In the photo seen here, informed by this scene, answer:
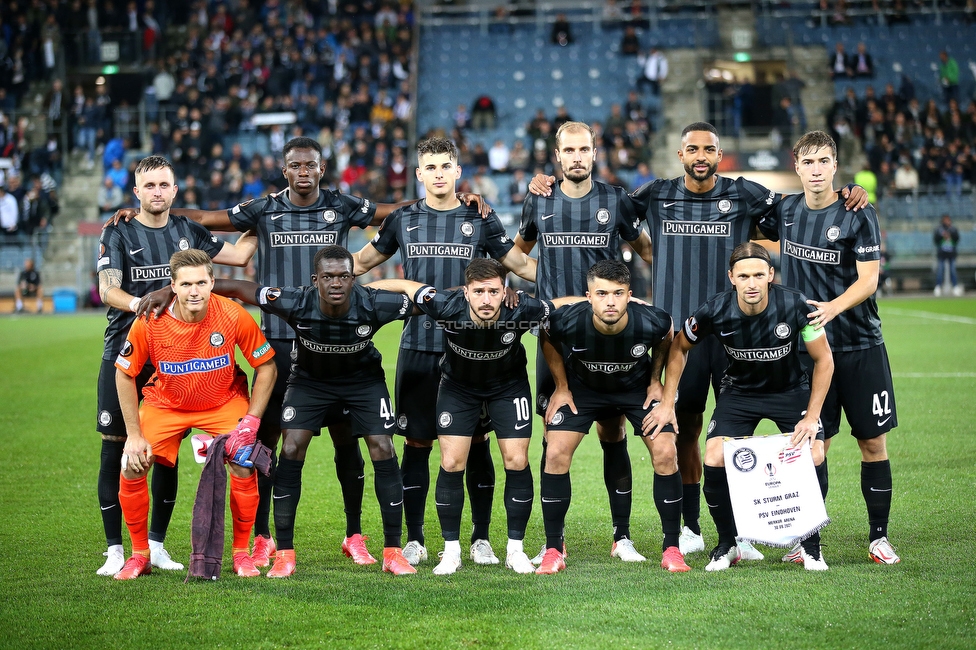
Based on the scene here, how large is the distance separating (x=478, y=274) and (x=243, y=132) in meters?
23.9

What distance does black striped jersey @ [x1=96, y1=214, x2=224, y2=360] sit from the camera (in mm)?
5773

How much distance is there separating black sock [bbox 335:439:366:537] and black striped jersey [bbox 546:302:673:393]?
4.47 feet

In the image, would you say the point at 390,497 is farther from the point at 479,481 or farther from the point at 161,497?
the point at 161,497

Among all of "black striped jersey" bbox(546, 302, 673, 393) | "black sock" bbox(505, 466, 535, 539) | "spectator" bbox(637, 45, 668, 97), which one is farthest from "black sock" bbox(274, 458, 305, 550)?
"spectator" bbox(637, 45, 668, 97)

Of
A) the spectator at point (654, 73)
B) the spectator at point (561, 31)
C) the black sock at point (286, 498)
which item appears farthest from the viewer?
the spectator at point (561, 31)

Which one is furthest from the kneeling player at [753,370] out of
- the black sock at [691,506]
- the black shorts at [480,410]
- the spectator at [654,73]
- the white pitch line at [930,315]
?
the spectator at [654,73]

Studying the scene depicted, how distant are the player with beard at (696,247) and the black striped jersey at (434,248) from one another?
3.57 ft

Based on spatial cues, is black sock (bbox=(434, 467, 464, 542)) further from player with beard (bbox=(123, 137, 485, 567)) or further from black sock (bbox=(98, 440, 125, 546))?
black sock (bbox=(98, 440, 125, 546))

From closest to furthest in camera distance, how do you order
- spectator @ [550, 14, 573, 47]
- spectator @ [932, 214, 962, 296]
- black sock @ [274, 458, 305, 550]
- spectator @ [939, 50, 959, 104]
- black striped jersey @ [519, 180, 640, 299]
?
1. black sock @ [274, 458, 305, 550]
2. black striped jersey @ [519, 180, 640, 299]
3. spectator @ [932, 214, 962, 296]
4. spectator @ [939, 50, 959, 104]
5. spectator @ [550, 14, 573, 47]

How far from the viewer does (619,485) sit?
5.84 meters

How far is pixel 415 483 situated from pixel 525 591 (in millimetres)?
1137

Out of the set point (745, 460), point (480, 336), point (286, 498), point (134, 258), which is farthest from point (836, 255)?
point (134, 258)

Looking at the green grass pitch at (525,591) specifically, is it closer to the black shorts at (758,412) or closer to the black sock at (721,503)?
the black sock at (721,503)

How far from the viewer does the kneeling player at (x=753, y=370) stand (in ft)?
17.6
